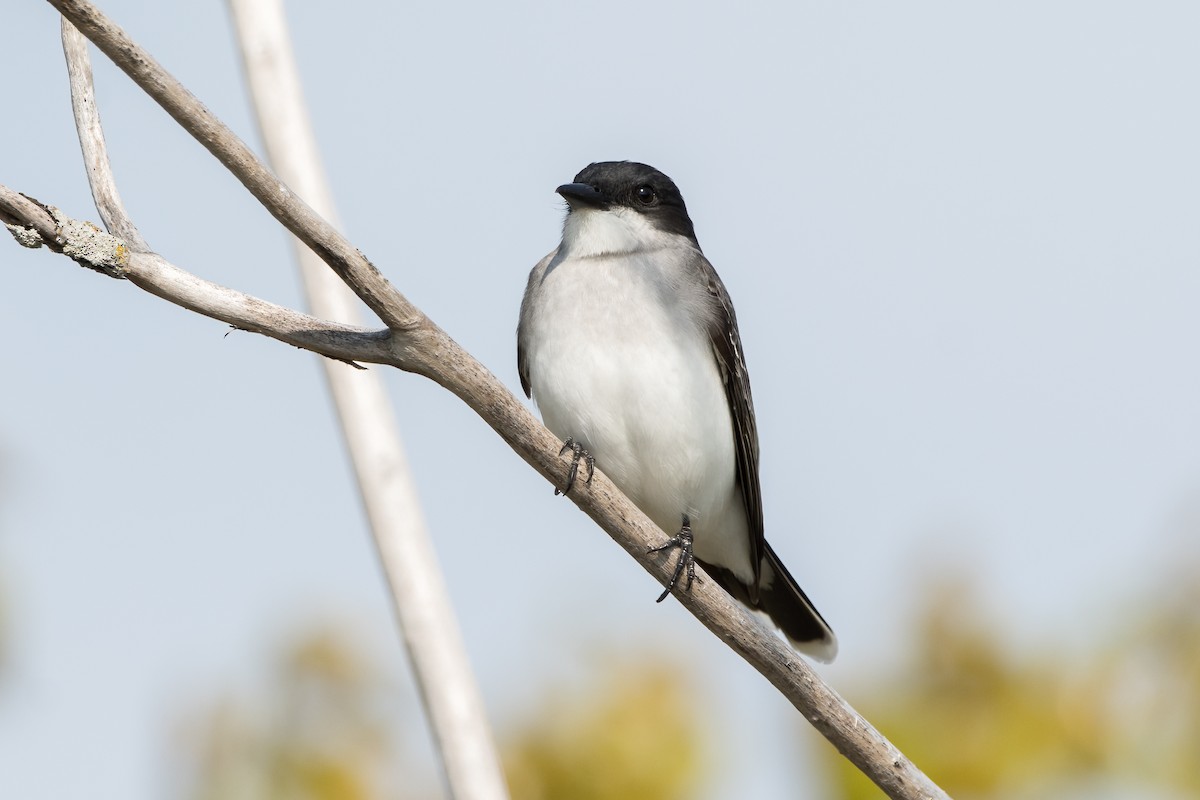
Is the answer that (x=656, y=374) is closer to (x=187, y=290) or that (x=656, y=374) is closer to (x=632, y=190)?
(x=632, y=190)

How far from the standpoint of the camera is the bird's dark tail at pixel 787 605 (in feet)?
18.1

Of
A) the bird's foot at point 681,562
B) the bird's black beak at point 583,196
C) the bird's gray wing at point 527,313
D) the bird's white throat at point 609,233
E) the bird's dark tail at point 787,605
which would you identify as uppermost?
the bird's black beak at point 583,196

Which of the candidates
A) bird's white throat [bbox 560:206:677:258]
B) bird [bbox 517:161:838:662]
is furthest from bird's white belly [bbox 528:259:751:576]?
bird's white throat [bbox 560:206:677:258]

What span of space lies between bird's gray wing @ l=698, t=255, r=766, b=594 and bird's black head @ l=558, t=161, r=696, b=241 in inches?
10.5

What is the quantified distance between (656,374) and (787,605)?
4.34 feet

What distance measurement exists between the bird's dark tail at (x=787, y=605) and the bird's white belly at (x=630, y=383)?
0.52m

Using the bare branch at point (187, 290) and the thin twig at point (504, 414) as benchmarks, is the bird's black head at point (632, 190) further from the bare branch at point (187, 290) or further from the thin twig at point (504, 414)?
the bare branch at point (187, 290)

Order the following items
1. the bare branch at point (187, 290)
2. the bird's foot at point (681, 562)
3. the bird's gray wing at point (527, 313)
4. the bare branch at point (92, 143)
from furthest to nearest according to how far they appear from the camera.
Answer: the bird's gray wing at point (527, 313)
the bird's foot at point (681, 562)
the bare branch at point (92, 143)
the bare branch at point (187, 290)

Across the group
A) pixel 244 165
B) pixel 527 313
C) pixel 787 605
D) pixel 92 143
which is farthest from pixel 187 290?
pixel 787 605

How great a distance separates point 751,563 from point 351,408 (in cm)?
216

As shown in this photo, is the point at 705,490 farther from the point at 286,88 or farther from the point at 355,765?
the point at 286,88

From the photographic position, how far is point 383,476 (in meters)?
3.82

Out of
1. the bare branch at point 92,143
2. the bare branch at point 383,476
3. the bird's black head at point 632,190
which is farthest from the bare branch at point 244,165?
the bird's black head at point 632,190

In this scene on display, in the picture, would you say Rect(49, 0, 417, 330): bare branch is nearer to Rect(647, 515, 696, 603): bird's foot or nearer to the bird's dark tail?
Rect(647, 515, 696, 603): bird's foot
